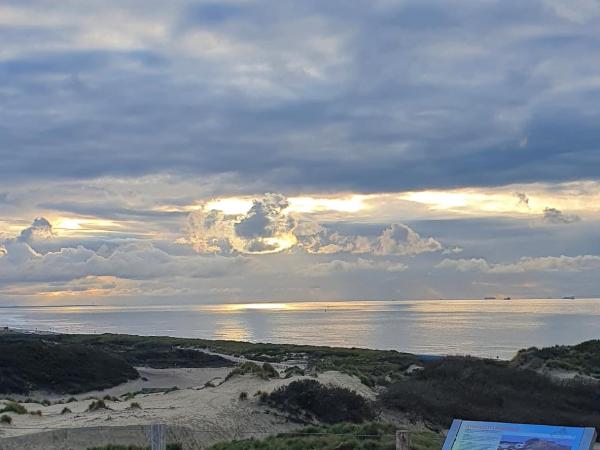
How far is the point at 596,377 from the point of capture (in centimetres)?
3403

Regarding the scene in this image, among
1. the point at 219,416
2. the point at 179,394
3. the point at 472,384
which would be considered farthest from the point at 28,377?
the point at 472,384

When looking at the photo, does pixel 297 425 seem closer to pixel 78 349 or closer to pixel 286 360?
pixel 78 349

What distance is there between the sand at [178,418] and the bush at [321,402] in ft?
1.76

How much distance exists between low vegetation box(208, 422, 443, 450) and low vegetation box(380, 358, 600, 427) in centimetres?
476

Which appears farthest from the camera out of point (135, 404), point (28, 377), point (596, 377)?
point (28, 377)

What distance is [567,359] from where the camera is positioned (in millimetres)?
39062

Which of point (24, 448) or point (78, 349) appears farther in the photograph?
point (78, 349)

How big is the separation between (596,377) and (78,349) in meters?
27.1

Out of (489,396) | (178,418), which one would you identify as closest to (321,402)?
(178,418)

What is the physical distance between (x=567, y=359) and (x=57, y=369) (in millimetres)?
25640

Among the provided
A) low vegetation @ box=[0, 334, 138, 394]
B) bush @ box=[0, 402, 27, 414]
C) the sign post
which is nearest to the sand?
bush @ box=[0, 402, 27, 414]

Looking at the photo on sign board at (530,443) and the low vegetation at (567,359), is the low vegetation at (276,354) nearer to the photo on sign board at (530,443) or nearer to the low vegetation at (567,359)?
the low vegetation at (567,359)

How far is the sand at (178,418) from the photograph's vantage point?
63.0 ft

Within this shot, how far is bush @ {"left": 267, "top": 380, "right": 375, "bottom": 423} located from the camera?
23.4 meters
